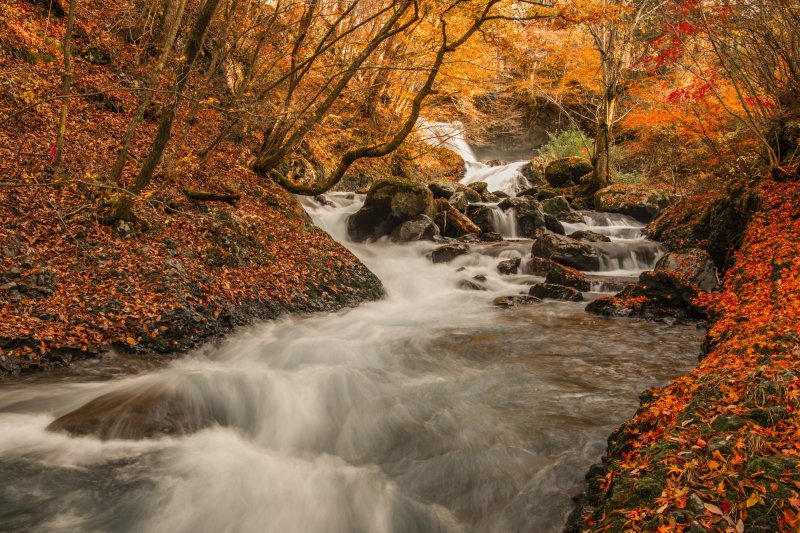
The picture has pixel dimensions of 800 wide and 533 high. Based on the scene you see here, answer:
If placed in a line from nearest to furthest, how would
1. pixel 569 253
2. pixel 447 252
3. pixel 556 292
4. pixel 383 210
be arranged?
pixel 556 292 → pixel 569 253 → pixel 447 252 → pixel 383 210

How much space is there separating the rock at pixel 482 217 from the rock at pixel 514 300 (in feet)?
23.7

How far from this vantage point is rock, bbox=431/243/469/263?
13.6 m

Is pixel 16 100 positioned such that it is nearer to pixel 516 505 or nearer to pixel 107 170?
pixel 107 170

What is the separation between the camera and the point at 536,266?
509 inches

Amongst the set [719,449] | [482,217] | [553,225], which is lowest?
[719,449]

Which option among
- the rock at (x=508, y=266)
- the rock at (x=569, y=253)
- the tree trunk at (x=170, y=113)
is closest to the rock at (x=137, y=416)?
the tree trunk at (x=170, y=113)

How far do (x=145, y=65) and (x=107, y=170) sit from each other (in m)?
4.93

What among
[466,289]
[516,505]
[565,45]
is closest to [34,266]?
[516,505]

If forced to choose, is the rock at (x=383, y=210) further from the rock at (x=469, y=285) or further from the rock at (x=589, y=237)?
the rock at (x=589, y=237)

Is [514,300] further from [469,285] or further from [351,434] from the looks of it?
[351,434]

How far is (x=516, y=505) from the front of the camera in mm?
3754

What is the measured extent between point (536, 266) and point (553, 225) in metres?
5.25

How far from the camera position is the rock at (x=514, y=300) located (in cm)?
1025

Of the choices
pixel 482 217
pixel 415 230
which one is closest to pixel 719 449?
pixel 415 230
